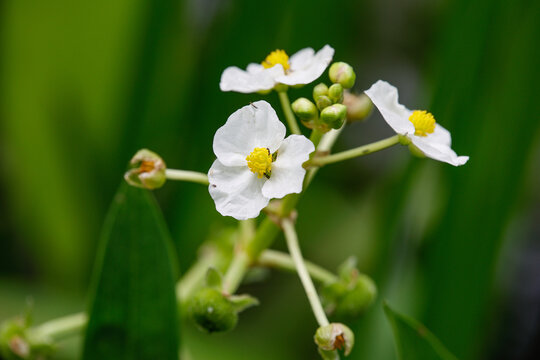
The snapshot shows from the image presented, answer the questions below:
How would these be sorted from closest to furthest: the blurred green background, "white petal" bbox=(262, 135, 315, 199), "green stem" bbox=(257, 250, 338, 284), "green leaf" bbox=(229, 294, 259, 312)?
"white petal" bbox=(262, 135, 315, 199)
"green leaf" bbox=(229, 294, 259, 312)
"green stem" bbox=(257, 250, 338, 284)
the blurred green background

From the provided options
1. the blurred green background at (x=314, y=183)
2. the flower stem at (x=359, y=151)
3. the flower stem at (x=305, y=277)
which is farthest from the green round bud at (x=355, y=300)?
the blurred green background at (x=314, y=183)

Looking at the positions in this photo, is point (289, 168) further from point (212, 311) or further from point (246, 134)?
point (212, 311)

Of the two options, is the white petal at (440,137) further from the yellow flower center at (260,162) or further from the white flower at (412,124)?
the yellow flower center at (260,162)

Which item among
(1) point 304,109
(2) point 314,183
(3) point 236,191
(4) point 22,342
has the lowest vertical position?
(4) point 22,342

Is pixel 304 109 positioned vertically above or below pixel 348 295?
above

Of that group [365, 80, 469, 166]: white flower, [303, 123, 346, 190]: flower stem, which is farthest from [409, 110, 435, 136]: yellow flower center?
[303, 123, 346, 190]: flower stem

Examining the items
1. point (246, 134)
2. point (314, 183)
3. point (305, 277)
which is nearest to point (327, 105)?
point (246, 134)

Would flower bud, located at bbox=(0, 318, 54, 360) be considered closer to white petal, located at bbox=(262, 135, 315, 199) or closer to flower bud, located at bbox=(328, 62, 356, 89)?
white petal, located at bbox=(262, 135, 315, 199)
